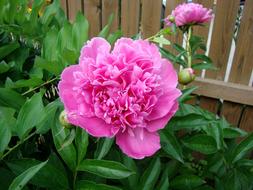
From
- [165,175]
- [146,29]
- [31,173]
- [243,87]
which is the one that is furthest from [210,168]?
[146,29]

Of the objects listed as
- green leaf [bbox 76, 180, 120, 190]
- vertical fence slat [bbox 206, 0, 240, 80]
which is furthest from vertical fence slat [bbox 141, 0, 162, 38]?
green leaf [bbox 76, 180, 120, 190]

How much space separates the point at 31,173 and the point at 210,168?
613 mm

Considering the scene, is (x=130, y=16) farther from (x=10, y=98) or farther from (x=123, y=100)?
(x=123, y=100)

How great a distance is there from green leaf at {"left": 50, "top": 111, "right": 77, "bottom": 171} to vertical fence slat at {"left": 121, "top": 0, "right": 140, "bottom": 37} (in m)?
1.68

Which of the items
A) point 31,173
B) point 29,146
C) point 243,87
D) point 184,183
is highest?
point 31,173

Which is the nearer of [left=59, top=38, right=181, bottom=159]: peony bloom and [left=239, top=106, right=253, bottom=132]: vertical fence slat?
[left=59, top=38, right=181, bottom=159]: peony bloom

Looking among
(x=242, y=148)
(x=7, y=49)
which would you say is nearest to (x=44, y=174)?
(x=7, y=49)

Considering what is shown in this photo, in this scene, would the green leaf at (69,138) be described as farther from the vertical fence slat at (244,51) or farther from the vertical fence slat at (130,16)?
the vertical fence slat at (130,16)

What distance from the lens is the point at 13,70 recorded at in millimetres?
889

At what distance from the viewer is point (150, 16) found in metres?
2.09

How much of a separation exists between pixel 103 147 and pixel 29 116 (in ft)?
0.56

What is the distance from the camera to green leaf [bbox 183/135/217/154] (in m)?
0.77

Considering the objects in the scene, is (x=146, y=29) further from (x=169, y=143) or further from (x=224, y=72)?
(x=169, y=143)

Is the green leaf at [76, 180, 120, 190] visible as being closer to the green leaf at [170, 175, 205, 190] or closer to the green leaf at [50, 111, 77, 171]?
the green leaf at [50, 111, 77, 171]
